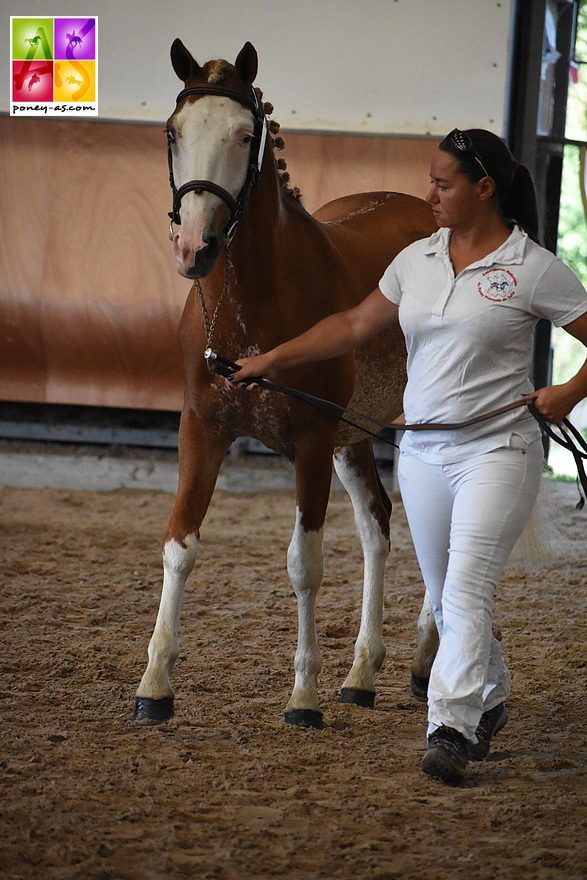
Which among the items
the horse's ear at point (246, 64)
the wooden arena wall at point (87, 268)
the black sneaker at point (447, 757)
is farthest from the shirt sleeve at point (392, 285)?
the wooden arena wall at point (87, 268)

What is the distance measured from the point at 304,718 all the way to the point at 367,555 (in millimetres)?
857

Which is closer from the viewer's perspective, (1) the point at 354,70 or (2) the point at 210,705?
(2) the point at 210,705

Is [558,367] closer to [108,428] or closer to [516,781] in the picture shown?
[108,428]

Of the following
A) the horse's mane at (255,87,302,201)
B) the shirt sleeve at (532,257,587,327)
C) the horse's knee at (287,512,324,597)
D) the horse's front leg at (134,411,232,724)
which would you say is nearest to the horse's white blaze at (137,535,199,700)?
the horse's front leg at (134,411,232,724)

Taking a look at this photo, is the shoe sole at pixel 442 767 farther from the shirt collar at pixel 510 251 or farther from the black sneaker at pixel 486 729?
the shirt collar at pixel 510 251

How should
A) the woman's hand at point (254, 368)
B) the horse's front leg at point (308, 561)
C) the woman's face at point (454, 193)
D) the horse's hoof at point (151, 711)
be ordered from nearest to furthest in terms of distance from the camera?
the woman's face at point (454, 193), the woman's hand at point (254, 368), the horse's hoof at point (151, 711), the horse's front leg at point (308, 561)

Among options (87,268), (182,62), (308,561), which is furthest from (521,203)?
(87,268)

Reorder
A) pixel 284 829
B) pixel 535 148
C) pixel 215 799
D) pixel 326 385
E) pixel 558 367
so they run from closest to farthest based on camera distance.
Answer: pixel 284 829 < pixel 215 799 < pixel 326 385 < pixel 535 148 < pixel 558 367

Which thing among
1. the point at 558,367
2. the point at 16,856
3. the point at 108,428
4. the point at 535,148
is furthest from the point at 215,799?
the point at 558,367

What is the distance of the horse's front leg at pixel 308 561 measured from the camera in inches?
131

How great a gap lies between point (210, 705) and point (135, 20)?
5.27 meters

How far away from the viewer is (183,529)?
3336 mm

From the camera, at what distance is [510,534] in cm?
279

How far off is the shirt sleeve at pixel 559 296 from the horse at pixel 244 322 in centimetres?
81
